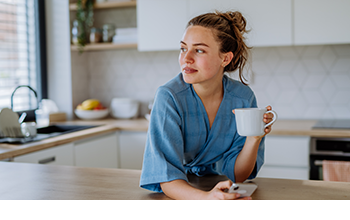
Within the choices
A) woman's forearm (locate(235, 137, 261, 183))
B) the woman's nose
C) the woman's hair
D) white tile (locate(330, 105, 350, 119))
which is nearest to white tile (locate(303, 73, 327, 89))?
white tile (locate(330, 105, 350, 119))

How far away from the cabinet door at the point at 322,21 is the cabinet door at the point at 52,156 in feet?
5.90

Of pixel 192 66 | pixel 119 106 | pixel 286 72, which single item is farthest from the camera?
pixel 119 106

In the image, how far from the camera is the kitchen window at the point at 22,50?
278cm

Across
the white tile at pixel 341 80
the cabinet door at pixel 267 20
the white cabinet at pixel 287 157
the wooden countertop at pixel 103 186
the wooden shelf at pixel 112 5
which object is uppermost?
the wooden shelf at pixel 112 5

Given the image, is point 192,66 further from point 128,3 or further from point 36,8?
point 36,8

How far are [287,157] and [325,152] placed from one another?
0.83ft

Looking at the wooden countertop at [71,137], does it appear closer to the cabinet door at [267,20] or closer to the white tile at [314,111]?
the cabinet door at [267,20]

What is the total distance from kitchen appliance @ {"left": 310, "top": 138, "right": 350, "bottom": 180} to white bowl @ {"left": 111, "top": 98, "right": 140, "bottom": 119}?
1.58 meters

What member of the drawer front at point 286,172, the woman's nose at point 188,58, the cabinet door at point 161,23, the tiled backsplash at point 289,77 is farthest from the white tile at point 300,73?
the woman's nose at point 188,58

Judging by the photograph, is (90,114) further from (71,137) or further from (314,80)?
(314,80)
